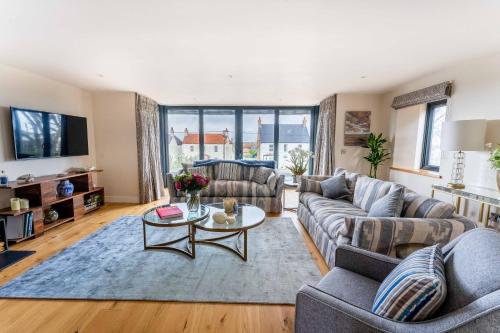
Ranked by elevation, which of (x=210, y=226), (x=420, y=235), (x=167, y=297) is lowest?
(x=167, y=297)

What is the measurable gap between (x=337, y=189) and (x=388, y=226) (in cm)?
153

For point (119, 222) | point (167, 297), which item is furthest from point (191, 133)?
point (167, 297)

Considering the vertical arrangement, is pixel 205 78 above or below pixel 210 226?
above

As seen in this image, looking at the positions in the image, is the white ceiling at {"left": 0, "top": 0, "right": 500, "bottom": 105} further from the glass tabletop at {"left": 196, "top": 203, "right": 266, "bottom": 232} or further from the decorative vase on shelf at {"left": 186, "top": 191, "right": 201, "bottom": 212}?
→ the glass tabletop at {"left": 196, "top": 203, "right": 266, "bottom": 232}

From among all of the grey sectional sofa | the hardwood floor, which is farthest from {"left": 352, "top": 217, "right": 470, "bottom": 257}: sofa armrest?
the hardwood floor

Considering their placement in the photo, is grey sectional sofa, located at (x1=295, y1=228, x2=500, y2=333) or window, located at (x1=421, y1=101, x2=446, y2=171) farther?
window, located at (x1=421, y1=101, x2=446, y2=171)

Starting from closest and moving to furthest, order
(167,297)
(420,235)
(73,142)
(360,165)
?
(420,235) → (167,297) → (73,142) → (360,165)

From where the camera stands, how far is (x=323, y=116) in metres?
5.05

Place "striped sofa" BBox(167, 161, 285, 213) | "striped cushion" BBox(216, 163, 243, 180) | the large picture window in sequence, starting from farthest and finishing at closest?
the large picture window → "striped cushion" BBox(216, 163, 243, 180) → "striped sofa" BBox(167, 161, 285, 213)

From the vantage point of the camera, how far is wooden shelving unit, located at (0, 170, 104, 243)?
285 centimetres

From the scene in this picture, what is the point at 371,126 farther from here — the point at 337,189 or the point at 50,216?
the point at 50,216

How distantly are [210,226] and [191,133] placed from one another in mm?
4048

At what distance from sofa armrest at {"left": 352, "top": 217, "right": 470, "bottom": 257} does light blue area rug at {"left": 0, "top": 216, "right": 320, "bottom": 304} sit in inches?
27.3

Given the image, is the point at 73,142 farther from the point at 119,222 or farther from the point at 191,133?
the point at 191,133
